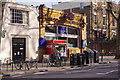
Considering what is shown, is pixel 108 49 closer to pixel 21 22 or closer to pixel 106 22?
pixel 106 22

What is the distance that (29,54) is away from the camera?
27.4 meters

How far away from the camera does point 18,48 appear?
2673cm

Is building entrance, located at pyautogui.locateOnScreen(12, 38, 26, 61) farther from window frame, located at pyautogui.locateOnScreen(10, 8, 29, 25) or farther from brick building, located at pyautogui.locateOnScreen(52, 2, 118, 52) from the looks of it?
brick building, located at pyautogui.locateOnScreen(52, 2, 118, 52)

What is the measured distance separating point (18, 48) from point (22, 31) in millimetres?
1916

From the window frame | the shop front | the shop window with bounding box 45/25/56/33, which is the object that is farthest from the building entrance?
the shop window with bounding box 45/25/56/33

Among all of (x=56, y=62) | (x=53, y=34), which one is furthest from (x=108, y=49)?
(x=56, y=62)

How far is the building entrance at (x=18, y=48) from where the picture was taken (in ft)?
86.1

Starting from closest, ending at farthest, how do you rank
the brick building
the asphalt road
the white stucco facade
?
the asphalt road < the white stucco facade < the brick building

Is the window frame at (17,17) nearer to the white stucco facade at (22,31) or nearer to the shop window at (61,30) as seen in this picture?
the white stucco facade at (22,31)

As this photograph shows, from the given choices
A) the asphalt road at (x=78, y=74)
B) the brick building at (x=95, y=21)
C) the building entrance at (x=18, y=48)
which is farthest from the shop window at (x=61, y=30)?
the brick building at (x=95, y=21)

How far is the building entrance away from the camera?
26250mm

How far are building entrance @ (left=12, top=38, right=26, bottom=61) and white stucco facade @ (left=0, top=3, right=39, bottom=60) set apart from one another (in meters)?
0.39

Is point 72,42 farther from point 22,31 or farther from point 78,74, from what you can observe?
point 78,74

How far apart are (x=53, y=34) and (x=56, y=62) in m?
9.10
